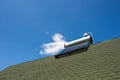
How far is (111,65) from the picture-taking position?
15.6 feet

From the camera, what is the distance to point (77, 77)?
4812 millimetres

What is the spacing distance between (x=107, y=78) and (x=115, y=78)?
0.74 feet

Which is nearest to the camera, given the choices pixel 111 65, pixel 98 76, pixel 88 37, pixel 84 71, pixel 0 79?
pixel 98 76

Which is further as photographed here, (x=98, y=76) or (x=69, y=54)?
(x=69, y=54)

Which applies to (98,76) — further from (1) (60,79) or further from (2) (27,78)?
(2) (27,78)

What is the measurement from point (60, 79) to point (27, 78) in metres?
1.80

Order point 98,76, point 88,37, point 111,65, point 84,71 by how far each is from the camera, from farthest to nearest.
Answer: point 88,37 → point 84,71 → point 111,65 → point 98,76

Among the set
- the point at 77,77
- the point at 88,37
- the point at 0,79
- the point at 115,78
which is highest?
the point at 88,37

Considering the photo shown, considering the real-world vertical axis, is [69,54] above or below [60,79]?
above

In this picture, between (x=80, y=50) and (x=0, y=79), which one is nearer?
(x=0, y=79)

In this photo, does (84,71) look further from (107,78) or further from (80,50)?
(80,50)

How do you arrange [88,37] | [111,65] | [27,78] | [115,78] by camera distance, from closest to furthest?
[115,78] → [111,65] → [27,78] → [88,37]

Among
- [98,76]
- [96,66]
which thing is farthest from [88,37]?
[98,76]

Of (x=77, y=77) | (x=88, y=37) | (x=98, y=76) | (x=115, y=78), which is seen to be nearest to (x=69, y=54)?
(x=88, y=37)
